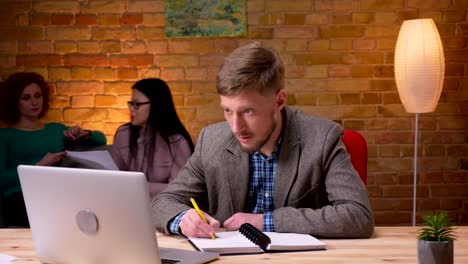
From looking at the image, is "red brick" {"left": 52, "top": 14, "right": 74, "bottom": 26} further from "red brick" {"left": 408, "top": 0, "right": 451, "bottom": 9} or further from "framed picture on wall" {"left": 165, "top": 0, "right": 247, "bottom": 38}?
"red brick" {"left": 408, "top": 0, "right": 451, "bottom": 9}

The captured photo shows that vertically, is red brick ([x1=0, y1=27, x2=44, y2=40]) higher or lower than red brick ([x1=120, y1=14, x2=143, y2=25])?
lower

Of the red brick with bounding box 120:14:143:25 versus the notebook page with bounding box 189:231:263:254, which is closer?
the notebook page with bounding box 189:231:263:254

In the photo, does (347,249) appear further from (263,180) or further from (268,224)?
(263,180)

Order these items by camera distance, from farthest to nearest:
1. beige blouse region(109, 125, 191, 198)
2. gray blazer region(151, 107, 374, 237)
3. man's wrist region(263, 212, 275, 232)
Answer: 1. beige blouse region(109, 125, 191, 198)
2. gray blazer region(151, 107, 374, 237)
3. man's wrist region(263, 212, 275, 232)

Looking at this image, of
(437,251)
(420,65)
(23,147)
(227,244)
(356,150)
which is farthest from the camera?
(420,65)

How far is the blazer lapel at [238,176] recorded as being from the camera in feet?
7.91

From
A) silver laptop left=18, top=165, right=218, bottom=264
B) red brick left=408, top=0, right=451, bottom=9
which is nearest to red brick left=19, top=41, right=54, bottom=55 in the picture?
red brick left=408, top=0, right=451, bottom=9

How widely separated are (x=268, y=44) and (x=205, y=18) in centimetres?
43

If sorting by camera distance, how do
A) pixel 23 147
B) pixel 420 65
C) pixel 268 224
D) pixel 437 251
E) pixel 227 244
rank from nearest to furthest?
pixel 437 251, pixel 227 244, pixel 268 224, pixel 23 147, pixel 420 65

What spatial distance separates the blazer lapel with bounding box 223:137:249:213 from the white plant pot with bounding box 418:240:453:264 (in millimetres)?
918

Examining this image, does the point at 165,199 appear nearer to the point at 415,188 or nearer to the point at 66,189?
the point at 66,189

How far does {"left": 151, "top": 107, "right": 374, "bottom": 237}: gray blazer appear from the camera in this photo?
7.41 ft

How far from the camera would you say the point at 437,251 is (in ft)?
5.11

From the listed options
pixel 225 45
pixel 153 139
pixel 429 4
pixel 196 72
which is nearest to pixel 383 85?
pixel 429 4
